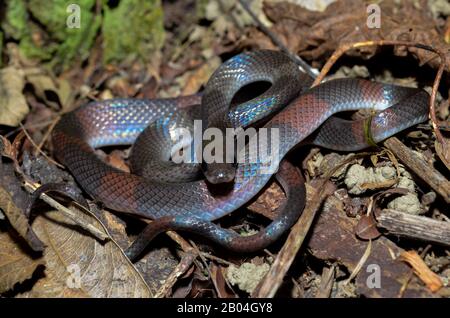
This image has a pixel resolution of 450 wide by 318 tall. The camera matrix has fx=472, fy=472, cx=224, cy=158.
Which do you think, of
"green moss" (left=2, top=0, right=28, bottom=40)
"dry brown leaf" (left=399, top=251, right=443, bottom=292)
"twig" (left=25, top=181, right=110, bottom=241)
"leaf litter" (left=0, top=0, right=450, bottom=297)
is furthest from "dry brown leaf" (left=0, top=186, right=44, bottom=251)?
"dry brown leaf" (left=399, top=251, right=443, bottom=292)

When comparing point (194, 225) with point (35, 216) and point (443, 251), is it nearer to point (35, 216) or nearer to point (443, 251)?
point (35, 216)

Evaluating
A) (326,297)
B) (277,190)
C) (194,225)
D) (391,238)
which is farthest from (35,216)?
(391,238)

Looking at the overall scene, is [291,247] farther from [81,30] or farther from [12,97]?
[81,30]

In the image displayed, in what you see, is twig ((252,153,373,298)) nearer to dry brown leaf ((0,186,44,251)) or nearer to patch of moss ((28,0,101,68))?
dry brown leaf ((0,186,44,251))

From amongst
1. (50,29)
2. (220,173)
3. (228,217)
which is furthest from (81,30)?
(228,217)
